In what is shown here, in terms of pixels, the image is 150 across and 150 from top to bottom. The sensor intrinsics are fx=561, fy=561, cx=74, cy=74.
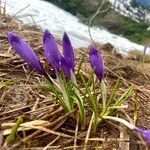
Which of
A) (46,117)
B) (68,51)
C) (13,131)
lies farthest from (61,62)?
(13,131)

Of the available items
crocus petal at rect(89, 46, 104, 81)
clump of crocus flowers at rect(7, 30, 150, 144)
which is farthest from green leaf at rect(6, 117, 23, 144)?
crocus petal at rect(89, 46, 104, 81)

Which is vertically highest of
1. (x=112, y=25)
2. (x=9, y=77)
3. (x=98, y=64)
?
(x=98, y=64)

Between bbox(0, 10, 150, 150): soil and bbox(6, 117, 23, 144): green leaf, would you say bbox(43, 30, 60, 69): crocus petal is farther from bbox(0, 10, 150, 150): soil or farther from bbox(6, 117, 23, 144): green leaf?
bbox(6, 117, 23, 144): green leaf

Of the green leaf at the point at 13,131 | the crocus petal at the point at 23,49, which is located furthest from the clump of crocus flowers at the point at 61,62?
the green leaf at the point at 13,131

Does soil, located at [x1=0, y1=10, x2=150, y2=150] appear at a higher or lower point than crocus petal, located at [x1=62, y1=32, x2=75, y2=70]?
lower

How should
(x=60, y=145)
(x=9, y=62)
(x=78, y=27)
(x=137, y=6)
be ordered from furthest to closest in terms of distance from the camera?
(x=137, y=6), (x=78, y=27), (x=9, y=62), (x=60, y=145)

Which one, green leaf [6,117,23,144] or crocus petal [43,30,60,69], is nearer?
green leaf [6,117,23,144]

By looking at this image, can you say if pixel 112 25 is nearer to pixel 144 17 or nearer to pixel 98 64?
pixel 144 17

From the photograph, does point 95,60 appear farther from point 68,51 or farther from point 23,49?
point 23,49

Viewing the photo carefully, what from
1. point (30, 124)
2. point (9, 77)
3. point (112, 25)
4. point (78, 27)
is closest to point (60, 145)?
point (30, 124)
